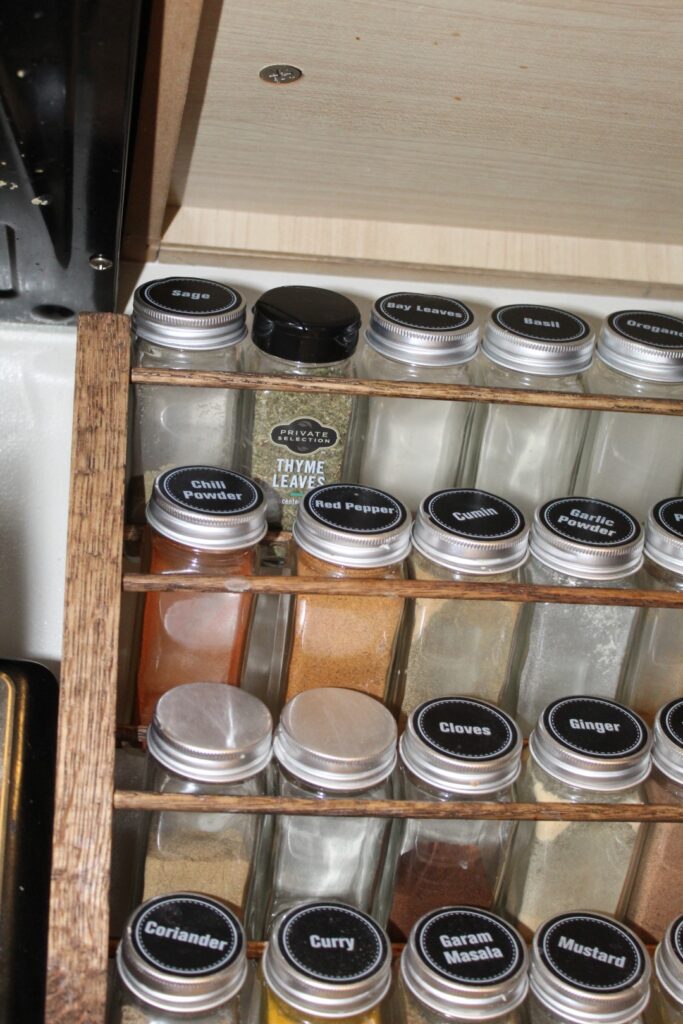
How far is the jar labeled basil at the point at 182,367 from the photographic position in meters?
0.91

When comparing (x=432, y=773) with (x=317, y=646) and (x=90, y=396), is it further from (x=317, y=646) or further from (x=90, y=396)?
(x=90, y=396)

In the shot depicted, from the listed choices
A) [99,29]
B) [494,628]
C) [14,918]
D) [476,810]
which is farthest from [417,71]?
[14,918]

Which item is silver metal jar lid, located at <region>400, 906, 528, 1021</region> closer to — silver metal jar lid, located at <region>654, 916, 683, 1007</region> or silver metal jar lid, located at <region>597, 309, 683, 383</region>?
silver metal jar lid, located at <region>654, 916, 683, 1007</region>

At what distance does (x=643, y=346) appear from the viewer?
3.15ft

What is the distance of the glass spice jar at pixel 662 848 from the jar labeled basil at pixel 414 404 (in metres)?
0.27

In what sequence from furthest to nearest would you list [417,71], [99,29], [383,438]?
[383,438]
[417,71]
[99,29]

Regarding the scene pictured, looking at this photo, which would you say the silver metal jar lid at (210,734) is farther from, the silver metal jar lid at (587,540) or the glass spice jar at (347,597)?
the silver metal jar lid at (587,540)

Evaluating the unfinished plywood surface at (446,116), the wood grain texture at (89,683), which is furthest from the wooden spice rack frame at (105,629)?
the unfinished plywood surface at (446,116)

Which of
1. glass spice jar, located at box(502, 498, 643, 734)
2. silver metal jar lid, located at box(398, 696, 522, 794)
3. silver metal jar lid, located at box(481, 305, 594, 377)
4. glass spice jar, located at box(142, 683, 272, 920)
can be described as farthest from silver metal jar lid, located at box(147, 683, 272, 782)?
silver metal jar lid, located at box(481, 305, 594, 377)

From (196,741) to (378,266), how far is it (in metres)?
0.50

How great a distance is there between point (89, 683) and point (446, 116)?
19.5 inches

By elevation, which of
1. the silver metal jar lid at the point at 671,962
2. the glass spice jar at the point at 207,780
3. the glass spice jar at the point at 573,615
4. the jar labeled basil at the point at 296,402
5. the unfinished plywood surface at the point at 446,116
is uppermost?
the unfinished plywood surface at the point at 446,116

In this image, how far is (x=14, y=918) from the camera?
2.69 ft

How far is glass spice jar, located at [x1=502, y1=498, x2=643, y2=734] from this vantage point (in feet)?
2.88
